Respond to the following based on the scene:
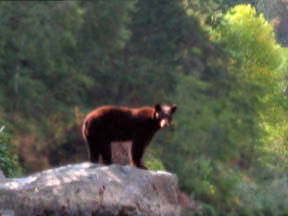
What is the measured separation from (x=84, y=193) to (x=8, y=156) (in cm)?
524

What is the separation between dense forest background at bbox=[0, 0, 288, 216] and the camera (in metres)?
13.2

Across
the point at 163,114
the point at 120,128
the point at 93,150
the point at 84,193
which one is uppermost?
the point at 163,114

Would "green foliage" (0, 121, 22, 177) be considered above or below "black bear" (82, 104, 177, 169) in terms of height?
below

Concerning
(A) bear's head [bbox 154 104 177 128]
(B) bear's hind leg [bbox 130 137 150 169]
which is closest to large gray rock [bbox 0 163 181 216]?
(B) bear's hind leg [bbox 130 137 150 169]

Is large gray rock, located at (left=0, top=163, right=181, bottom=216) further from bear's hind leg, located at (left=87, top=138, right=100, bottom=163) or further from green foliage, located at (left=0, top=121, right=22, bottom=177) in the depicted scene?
green foliage, located at (left=0, top=121, right=22, bottom=177)

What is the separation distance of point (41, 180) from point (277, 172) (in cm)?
1067

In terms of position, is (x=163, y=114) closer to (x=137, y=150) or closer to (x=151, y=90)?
(x=137, y=150)

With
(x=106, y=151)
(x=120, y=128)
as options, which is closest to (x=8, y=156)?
(x=106, y=151)

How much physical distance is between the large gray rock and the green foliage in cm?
384

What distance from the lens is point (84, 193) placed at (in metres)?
7.46

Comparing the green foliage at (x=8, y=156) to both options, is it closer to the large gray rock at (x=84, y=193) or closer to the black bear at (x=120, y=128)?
the large gray rock at (x=84, y=193)

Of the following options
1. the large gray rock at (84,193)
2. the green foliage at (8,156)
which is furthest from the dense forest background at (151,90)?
the large gray rock at (84,193)

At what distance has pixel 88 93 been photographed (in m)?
15.8

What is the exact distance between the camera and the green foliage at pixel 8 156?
37.8 ft
